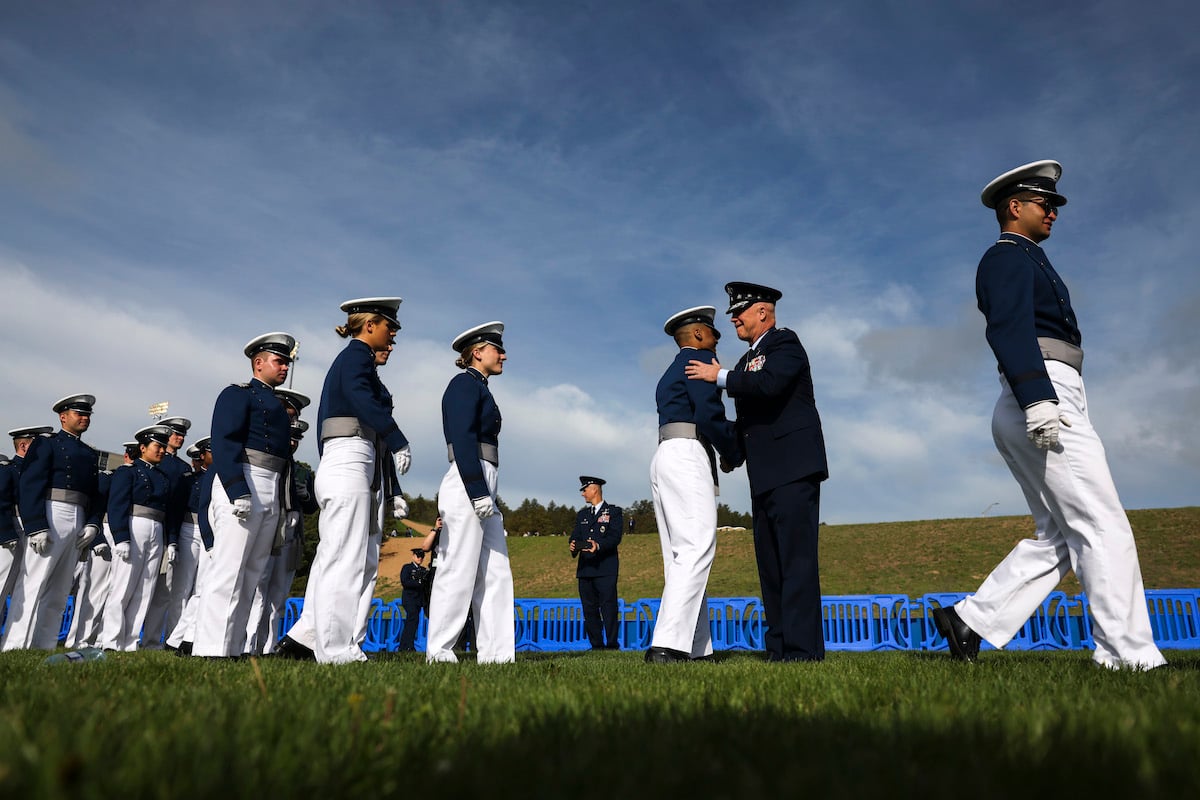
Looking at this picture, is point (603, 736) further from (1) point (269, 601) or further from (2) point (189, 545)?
(2) point (189, 545)

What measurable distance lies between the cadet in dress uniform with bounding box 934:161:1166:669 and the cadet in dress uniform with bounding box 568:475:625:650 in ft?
27.8

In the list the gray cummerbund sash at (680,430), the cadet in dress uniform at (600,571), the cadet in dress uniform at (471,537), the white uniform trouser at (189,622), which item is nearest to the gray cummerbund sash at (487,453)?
the cadet in dress uniform at (471,537)

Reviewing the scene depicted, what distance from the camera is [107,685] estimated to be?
296cm

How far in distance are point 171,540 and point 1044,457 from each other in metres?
11.4

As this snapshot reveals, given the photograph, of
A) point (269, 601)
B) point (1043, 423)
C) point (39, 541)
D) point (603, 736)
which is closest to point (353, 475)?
point (269, 601)

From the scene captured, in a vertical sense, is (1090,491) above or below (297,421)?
below

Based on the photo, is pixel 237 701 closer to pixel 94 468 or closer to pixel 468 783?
pixel 468 783

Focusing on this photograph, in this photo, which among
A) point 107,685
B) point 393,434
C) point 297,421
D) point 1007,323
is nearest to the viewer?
point 107,685

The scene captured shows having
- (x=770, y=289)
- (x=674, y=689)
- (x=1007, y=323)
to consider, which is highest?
(x=770, y=289)

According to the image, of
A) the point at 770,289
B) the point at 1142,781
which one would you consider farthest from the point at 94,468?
the point at 1142,781

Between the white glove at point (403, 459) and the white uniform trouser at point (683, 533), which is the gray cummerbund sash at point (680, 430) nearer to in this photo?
the white uniform trouser at point (683, 533)

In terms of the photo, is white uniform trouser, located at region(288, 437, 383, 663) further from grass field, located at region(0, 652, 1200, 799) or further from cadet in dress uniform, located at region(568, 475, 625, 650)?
cadet in dress uniform, located at region(568, 475, 625, 650)

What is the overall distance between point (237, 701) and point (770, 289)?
5.01m

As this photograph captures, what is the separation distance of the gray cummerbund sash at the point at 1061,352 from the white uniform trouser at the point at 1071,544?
0.06 meters
